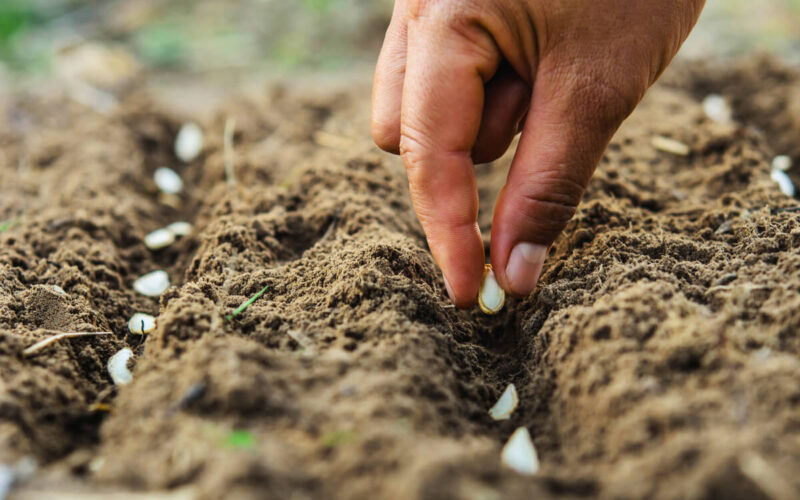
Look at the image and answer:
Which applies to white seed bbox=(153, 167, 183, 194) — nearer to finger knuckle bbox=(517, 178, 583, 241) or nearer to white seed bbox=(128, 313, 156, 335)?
white seed bbox=(128, 313, 156, 335)

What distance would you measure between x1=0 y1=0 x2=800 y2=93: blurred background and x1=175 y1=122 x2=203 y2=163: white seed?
1.06m

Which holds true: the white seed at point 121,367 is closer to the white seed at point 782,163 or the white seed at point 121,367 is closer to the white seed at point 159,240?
the white seed at point 159,240

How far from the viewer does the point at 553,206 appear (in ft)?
4.58

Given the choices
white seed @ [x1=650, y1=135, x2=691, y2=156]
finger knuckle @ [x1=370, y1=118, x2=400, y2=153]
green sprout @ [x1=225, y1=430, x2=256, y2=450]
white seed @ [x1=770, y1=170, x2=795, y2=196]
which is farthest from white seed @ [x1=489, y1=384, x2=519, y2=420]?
white seed @ [x1=650, y1=135, x2=691, y2=156]

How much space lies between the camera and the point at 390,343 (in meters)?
1.21

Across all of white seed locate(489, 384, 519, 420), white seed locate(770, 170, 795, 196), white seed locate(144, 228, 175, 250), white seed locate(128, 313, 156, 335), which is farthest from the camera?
white seed locate(144, 228, 175, 250)

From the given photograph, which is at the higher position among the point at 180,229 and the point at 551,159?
the point at 551,159

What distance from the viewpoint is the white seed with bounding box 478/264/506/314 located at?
1.52 meters

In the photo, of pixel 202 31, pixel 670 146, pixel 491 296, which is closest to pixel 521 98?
pixel 491 296

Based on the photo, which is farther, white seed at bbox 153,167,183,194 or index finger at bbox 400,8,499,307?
white seed at bbox 153,167,183,194

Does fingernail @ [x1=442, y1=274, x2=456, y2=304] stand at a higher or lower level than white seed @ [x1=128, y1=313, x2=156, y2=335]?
higher

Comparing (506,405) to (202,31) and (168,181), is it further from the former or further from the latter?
(202,31)

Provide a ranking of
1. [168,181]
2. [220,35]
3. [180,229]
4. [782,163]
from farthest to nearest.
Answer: [220,35] < [168,181] < [782,163] < [180,229]

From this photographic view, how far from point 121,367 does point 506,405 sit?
0.88 m
